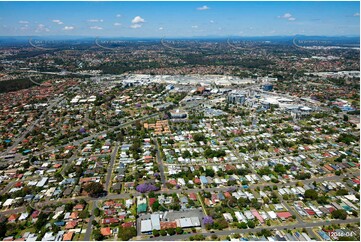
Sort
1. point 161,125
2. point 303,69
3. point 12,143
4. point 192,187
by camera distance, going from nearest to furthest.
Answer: point 192,187, point 12,143, point 161,125, point 303,69

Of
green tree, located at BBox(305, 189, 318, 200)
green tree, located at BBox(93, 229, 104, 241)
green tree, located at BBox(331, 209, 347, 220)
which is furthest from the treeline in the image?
green tree, located at BBox(331, 209, 347, 220)

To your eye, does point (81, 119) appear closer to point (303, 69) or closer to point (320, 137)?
point (320, 137)

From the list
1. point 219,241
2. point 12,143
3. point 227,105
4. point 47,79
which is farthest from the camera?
point 47,79

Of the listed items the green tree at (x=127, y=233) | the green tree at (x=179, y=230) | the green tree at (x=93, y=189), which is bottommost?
the green tree at (x=179, y=230)

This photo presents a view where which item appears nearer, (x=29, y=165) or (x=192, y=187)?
(x=192, y=187)

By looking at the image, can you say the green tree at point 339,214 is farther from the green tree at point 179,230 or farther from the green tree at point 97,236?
the green tree at point 97,236

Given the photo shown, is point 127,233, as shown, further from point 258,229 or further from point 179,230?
point 258,229

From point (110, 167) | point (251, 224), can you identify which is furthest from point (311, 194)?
point (110, 167)

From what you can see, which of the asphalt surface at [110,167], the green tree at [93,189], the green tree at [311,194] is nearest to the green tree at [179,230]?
the green tree at [93,189]

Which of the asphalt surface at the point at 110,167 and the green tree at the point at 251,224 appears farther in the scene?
the asphalt surface at the point at 110,167

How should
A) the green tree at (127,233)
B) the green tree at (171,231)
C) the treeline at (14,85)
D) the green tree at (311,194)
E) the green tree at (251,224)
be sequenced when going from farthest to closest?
the treeline at (14,85), the green tree at (311,194), the green tree at (251,224), the green tree at (171,231), the green tree at (127,233)

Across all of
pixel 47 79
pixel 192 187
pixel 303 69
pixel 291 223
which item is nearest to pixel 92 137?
pixel 192 187
